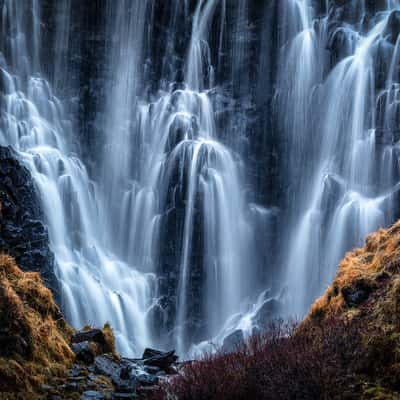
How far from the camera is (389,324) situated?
6.32m

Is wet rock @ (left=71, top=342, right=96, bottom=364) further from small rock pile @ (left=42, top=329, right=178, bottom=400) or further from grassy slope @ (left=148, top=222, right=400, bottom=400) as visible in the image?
grassy slope @ (left=148, top=222, right=400, bottom=400)

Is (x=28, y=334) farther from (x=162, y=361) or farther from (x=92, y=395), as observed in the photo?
(x=162, y=361)

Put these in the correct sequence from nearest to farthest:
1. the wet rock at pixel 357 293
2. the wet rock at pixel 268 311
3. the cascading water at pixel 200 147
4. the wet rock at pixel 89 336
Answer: the wet rock at pixel 357 293 < the wet rock at pixel 89 336 < the wet rock at pixel 268 311 < the cascading water at pixel 200 147

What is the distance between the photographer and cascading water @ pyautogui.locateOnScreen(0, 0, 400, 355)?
80.1 feet

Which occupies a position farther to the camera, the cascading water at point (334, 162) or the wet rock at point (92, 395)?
the cascading water at point (334, 162)

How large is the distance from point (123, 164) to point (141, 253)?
23.0ft

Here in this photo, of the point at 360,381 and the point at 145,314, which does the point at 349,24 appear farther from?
the point at 360,381

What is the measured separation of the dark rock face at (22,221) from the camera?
14609 millimetres

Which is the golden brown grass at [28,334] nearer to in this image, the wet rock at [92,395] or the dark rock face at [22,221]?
the wet rock at [92,395]

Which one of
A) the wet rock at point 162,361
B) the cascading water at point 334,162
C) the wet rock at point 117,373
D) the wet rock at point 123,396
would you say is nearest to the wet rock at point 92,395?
the wet rock at point 123,396

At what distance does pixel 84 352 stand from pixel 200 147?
20520 mm

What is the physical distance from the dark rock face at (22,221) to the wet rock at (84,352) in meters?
4.96

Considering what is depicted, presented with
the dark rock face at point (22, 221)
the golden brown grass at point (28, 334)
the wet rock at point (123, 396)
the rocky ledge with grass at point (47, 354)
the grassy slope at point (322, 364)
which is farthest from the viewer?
the dark rock face at point (22, 221)

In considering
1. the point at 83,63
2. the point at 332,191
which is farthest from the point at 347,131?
the point at 83,63
